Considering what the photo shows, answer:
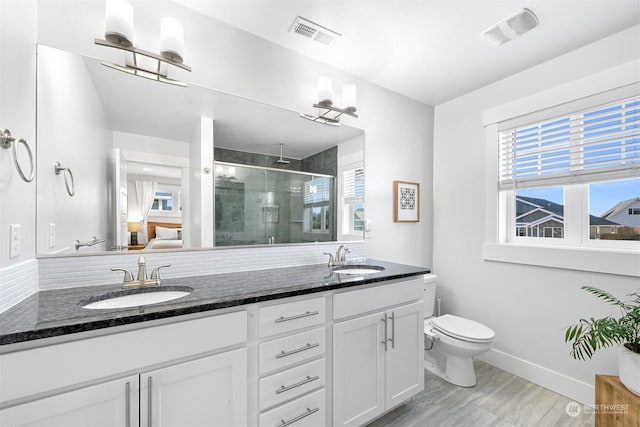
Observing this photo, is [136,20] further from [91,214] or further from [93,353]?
[93,353]

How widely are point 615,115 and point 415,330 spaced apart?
1.95 m

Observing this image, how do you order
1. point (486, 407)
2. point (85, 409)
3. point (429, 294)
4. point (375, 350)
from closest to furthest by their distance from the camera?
point (85, 409) < point (375, 350) < point (486, 407) < point (429, 294)

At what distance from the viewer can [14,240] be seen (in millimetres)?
1011

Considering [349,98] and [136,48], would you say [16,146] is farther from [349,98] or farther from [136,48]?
[349,98]

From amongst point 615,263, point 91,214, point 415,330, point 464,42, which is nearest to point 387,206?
point 415,330

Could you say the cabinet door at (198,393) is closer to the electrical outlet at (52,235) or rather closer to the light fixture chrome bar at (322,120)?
the electrical outlet at (52,235)

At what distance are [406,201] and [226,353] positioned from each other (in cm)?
207

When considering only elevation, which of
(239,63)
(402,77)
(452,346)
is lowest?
(452,346)

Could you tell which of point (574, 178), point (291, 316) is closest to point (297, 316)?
point (291, 316)

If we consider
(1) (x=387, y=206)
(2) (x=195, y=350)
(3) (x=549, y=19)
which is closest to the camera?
(2) (x=195, y=350)

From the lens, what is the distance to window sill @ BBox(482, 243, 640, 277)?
1697mm

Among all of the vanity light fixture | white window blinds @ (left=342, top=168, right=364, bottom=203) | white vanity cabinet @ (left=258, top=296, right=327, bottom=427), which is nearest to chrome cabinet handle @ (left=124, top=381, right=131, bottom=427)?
white vanity cabinet @ (left=258, top=296, right=327, bottom=427)

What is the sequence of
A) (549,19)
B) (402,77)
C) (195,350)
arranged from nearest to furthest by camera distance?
1. (195,350)
2. (549,19)
3. (402,77)

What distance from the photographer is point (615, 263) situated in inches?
68.2
